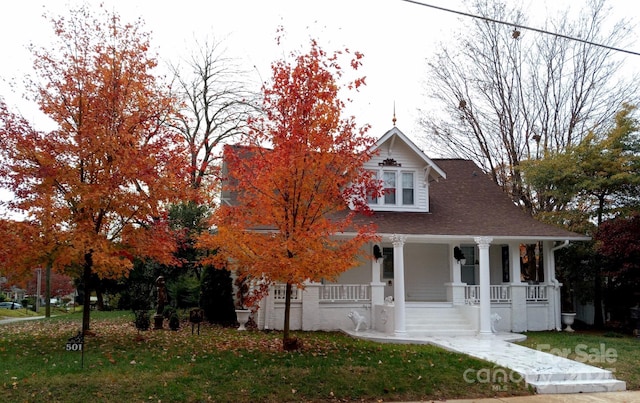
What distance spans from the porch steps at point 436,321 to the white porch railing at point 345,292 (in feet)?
4.83

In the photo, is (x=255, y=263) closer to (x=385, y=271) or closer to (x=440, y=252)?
(x=385, y=271)

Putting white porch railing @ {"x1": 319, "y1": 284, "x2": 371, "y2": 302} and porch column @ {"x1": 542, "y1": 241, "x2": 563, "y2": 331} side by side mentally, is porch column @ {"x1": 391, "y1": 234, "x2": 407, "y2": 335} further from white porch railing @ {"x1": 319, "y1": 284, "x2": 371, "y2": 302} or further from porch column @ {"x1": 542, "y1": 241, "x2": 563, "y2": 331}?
porch column @ {"x1": 542, "y1": 241, "x2": 563, "y2": 331}

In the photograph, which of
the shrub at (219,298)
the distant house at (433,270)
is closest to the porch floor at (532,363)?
the distant house at (433,270)

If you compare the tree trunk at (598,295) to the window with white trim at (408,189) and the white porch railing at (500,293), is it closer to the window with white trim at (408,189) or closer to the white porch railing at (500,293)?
the white porch railing at (500,293)

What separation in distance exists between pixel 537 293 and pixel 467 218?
3.69m

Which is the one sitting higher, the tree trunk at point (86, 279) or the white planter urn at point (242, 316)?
the tree trunk at point (86, 279)

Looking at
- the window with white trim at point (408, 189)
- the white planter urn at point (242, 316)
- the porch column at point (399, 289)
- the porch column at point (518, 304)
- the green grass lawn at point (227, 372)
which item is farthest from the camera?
the window with white trim at point (408, 189)

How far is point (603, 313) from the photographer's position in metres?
20.2

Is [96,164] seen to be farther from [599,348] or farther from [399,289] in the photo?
[599,348]

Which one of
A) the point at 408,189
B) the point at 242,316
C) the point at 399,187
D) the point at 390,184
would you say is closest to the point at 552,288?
the point at 408,189

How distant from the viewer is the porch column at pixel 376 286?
679 inches

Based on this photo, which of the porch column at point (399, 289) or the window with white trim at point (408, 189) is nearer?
the porch column at point (399, 289)

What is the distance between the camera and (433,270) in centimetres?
1945

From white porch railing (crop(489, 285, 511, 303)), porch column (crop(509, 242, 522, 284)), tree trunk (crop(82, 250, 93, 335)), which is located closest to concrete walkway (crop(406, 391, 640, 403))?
white porch railing (crop(489, 285, 511, 303))
